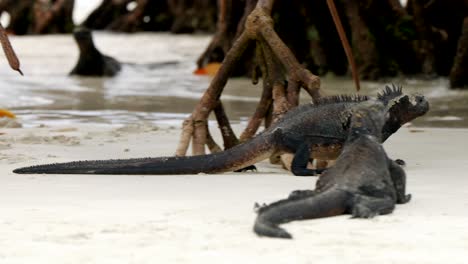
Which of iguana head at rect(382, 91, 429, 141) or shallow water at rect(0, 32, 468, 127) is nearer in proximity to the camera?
iguana head at rect(382, 91, 429, 141)

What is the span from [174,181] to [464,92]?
18.0ft

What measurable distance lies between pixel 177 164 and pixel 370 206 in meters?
1.31

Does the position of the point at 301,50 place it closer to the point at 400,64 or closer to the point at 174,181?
the point at 400,64

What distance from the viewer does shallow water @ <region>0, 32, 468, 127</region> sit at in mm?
8430

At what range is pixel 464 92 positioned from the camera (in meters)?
9.91

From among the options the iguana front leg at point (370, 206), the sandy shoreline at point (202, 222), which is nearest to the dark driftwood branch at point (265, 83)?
→ the sandy shoreline at point (202, 222)

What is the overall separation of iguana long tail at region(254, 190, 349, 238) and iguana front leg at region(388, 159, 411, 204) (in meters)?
0.33

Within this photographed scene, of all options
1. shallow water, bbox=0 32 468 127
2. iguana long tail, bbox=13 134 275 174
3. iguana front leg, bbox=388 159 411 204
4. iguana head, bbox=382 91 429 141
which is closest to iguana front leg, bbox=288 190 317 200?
iguana front leg, bbox=388 159 411 204

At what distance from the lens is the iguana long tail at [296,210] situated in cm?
364

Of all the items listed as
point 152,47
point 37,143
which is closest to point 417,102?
point 37,143

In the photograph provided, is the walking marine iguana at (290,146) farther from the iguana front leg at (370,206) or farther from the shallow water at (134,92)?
the shallow water at (134,92)

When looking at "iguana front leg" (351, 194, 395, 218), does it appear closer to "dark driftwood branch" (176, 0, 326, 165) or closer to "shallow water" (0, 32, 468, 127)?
"dark driftwood branch" (176, 0, 326, 165)

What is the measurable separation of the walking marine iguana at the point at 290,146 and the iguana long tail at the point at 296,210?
3.58 feet

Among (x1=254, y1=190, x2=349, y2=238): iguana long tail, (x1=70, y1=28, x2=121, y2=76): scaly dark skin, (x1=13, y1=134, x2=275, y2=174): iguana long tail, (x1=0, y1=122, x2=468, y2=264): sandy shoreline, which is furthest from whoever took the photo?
(x1=70, y1=28, x2=121, y2=76): scaly dark skin
